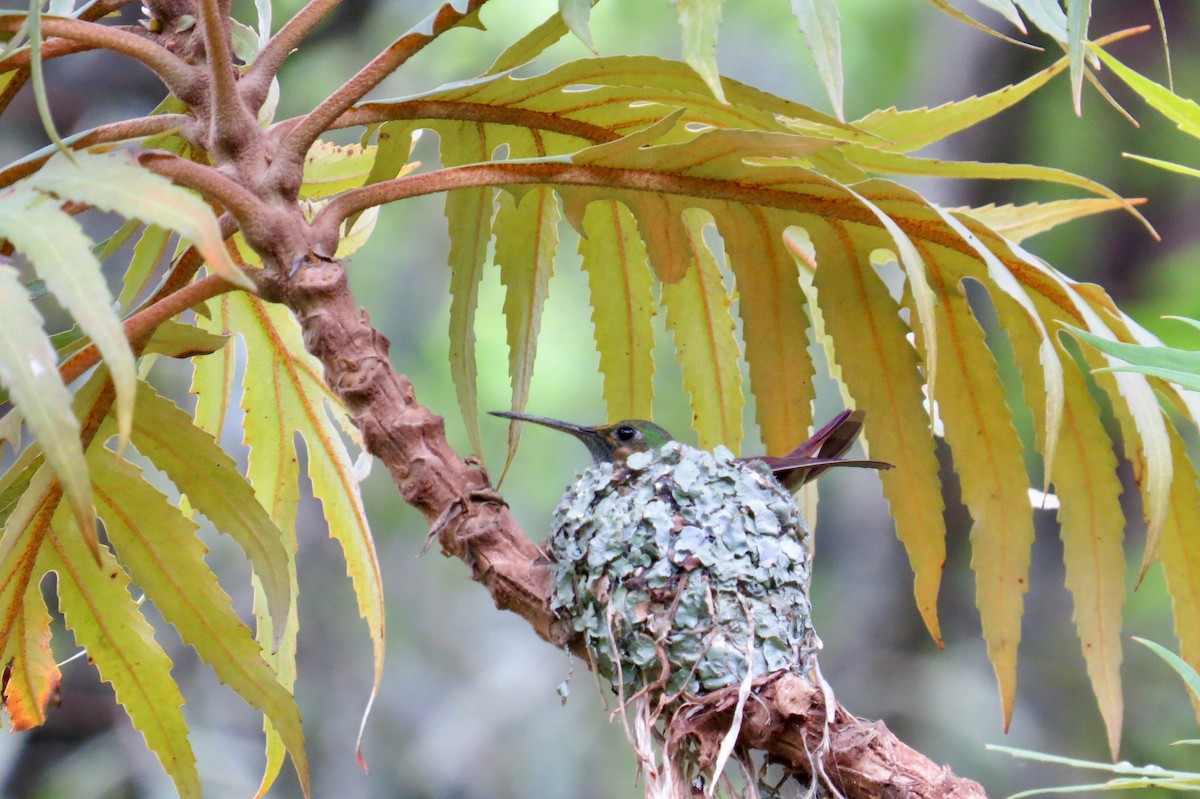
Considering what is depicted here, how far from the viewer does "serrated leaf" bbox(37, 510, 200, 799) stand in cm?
112

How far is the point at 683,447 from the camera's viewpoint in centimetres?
146

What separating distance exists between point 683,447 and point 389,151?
1.78ft

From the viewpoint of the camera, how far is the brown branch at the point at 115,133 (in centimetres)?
107

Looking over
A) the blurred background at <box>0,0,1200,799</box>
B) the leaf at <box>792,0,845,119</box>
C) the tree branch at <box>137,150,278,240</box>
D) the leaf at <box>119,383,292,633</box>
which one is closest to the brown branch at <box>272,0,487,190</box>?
the tree branch at <box>137,150,278,240</box>

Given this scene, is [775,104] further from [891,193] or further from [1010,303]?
[1010,303]

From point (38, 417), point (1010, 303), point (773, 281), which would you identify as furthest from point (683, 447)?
point (38, 417)

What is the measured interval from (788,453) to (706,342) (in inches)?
8.0

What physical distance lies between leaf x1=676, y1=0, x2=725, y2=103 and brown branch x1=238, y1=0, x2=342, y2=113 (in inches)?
19.0

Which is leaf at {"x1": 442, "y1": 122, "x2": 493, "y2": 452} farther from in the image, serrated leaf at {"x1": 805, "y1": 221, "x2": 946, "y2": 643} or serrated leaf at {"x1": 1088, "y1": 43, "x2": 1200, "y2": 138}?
serrated leaf at {"x1": 1088, "y1": 43, "x2": 1200, "y2": 138}

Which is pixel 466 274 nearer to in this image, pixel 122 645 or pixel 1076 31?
pixel 122 645

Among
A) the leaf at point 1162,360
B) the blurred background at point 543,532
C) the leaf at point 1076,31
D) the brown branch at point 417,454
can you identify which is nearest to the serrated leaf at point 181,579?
the brown branch at point 417,454

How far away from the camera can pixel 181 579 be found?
1091 mm

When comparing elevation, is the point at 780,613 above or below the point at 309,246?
below

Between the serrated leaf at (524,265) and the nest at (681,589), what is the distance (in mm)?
190
